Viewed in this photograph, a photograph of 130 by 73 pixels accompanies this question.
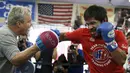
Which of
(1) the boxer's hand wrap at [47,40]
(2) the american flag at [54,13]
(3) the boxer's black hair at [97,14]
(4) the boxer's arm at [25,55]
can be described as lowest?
(2) the american flag at [54,13]

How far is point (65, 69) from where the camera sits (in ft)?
11.7

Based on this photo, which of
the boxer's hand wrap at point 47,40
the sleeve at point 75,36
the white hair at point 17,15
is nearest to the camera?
the boxer's hand wrap at point 47,40

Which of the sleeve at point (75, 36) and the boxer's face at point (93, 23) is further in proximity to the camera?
the sleeve at point (75, 36)

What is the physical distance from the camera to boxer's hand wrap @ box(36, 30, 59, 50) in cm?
164

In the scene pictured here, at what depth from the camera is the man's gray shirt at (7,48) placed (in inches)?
67.0

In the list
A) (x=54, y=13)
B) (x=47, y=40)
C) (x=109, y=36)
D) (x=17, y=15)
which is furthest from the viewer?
(x=54, y=13)

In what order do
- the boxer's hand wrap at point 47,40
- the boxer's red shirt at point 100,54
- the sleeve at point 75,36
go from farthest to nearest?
1. the sleeve at point 75,36
2. the boxer's red shirt at point 100,54
3. the boxer's hand wrap at point 47,40

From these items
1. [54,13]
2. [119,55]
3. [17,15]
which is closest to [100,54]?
[119,55]

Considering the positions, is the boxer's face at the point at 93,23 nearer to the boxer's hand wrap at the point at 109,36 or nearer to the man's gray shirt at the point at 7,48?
the boxer's hand wrap at the point at 109,36

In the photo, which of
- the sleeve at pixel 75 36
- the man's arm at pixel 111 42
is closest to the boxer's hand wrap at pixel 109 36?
the man's arm at pixel 111 42

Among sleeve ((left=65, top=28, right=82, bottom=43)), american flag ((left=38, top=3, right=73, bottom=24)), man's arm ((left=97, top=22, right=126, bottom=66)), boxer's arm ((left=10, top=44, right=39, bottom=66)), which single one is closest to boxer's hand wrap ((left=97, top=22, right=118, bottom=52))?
man's arm ((left=97, top=22, right=126, bottom=66))

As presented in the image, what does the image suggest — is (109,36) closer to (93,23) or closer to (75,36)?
(93,23)

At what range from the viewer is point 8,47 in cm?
171

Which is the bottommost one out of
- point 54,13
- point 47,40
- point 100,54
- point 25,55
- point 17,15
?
point 54,13
